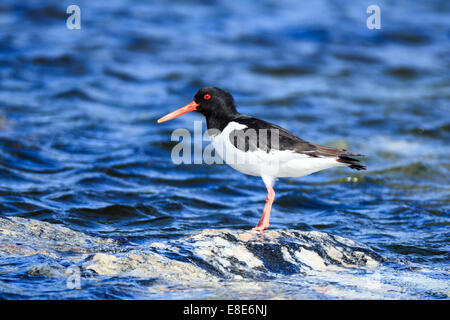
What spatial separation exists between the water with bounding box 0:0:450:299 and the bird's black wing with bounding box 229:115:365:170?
734 mm

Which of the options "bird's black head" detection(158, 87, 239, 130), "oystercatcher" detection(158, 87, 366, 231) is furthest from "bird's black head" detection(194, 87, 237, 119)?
"oystercatcher" detection(158, 87, 366, 231)

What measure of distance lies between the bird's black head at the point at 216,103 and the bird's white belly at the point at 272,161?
1.46 ft

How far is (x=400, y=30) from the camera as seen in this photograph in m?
15.8

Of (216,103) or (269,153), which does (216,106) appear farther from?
(269,153)

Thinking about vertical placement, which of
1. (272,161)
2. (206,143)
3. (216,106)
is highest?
(216,106)

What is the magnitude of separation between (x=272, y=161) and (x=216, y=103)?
104cm

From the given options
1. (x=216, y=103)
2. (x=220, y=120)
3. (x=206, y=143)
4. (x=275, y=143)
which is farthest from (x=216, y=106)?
(x=206, y=143)

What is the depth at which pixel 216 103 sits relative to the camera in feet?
19.9

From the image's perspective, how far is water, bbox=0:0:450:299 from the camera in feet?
15.0

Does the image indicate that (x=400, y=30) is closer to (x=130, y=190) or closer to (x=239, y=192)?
(x=239, y=192)

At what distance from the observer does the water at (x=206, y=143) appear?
15.0 ft

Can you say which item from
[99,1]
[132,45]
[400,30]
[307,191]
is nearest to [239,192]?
[307,191]

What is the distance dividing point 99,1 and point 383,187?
11839mm

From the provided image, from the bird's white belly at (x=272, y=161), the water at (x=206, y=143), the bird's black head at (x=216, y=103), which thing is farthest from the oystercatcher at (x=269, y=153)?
the water at (x=206, y=143)
